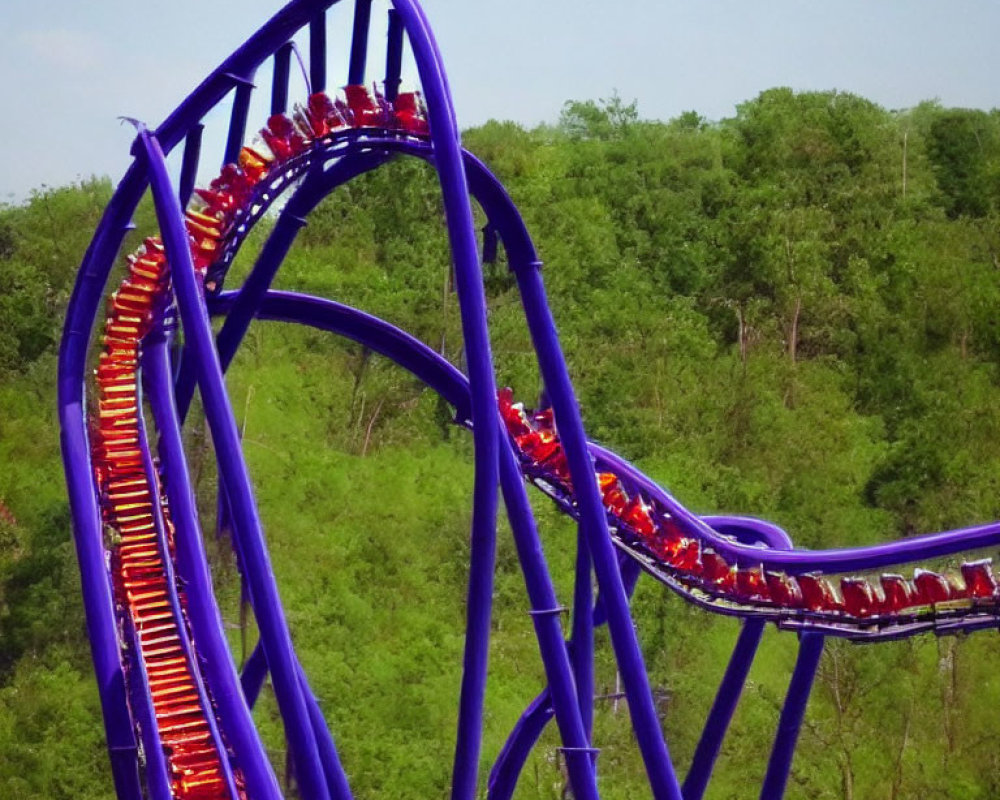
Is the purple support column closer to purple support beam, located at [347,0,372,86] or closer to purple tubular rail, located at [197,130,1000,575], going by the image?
purple tubular rail, located at [197,130,1000,575]

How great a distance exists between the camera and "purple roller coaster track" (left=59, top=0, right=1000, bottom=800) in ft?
25.6

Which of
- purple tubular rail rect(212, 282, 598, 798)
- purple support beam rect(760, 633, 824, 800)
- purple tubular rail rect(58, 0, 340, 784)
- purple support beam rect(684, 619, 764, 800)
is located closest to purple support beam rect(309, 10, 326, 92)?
purple tubular rail rect(58, 0, 340, 784)

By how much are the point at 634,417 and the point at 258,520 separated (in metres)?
18.9

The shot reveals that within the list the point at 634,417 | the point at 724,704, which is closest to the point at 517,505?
the point at 724,704

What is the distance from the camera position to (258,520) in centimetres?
762

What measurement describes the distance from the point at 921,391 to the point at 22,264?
1470 cm

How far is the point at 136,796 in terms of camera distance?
8.35 meters

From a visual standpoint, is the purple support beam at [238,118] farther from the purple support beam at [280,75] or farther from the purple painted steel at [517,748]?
the purple painted steel at [517,748]

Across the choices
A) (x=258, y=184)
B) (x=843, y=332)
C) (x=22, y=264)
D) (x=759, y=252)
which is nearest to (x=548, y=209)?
(x=759, y=252)

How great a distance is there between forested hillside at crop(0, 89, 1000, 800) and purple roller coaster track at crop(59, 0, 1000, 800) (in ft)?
15.3

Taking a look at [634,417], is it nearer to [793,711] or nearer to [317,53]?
[793,711]

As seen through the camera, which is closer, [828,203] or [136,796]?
[136,796]

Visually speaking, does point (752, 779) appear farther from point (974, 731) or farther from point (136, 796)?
point (136, 796)

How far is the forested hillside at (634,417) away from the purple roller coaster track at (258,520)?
15.3ft
